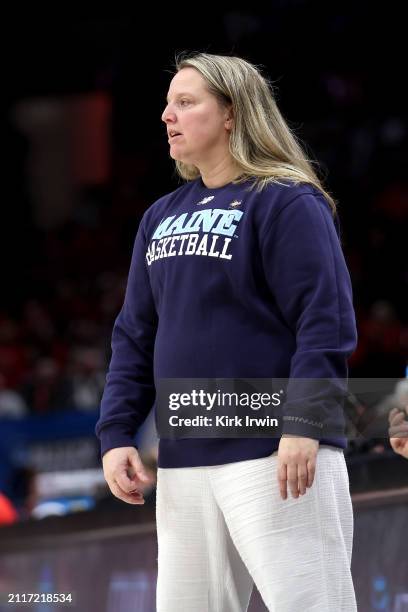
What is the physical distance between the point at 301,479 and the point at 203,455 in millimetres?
223

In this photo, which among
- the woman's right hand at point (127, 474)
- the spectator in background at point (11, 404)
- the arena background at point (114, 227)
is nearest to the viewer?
the woman's right hand at point (127, 474)

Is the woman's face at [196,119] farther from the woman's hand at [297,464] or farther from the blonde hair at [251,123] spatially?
the woman's hand at [297,464]

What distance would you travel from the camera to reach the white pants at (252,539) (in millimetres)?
1946

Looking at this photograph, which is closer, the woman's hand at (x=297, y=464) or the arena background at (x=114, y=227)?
the woman's hand at (x=297, y=464)

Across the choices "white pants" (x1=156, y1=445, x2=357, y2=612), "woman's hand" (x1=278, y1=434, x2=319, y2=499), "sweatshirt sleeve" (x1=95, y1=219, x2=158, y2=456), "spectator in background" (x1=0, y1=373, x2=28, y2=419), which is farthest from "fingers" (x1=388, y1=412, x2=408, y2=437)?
"spectator in background" (x1=0, y1=373, x2=28, y2=419)

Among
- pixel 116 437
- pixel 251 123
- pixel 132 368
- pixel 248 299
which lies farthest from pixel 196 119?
pixel 116 437

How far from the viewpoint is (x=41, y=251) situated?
13.0m

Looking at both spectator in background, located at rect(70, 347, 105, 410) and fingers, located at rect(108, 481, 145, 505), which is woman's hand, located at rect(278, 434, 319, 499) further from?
spectator in background, located at rect(70, 347, 105, 410)

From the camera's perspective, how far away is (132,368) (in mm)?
2271

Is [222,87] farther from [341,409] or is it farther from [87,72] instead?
[87,72]

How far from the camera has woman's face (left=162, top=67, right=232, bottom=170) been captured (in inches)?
86.8

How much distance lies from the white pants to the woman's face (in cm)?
63

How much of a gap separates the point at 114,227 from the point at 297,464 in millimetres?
11008

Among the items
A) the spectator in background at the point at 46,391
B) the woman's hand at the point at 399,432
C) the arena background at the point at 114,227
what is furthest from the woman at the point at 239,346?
the spectator in background at the point at 46,391
